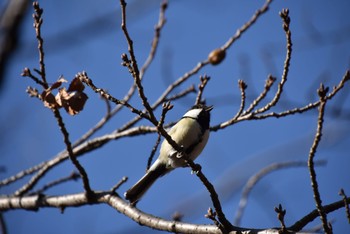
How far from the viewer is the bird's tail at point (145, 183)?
281cm

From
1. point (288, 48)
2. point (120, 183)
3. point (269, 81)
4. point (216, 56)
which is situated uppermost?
point (216, 56)

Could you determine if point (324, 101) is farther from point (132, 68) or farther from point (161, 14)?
point (161, 14)

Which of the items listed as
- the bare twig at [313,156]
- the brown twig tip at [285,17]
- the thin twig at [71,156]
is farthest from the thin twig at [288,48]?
the thin twig at [71,156]

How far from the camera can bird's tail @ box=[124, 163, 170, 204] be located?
2.81 m

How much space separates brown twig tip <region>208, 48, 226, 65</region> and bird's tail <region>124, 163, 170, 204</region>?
0.89m

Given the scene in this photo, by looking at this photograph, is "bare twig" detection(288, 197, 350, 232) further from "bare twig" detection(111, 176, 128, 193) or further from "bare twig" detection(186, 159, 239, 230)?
"bare twig" detection(111, 176, 128, 193)

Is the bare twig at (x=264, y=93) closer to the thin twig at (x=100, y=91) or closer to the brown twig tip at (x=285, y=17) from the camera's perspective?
the brown twig tip at (x=285, y=17)

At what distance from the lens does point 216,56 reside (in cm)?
282

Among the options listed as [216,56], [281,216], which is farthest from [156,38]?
[281,216]

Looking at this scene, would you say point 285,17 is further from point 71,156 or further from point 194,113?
point 194,113

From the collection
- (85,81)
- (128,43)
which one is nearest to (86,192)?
(85,81)

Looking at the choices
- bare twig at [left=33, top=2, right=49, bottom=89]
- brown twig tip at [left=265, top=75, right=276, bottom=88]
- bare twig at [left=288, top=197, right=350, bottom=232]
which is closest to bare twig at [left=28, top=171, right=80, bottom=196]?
bare twig at [left=33, top=2, right=49, bottom=89]

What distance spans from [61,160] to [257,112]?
4.73 feet

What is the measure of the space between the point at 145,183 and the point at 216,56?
1.05 m
